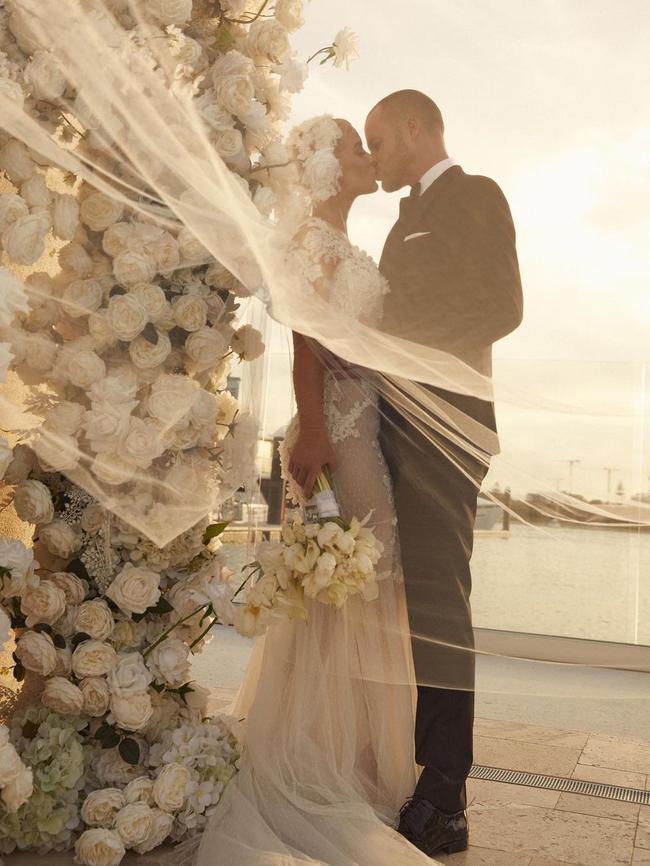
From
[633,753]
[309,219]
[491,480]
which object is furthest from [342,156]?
[633,753]

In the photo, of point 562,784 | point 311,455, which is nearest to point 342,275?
point 311,455

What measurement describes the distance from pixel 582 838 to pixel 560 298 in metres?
1.27

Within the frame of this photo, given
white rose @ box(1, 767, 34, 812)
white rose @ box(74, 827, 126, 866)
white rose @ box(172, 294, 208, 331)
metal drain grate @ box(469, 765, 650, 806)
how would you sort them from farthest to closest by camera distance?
1. metal drain grate @ box(469, 765, 650, 806)
2. white rose @ box(172, 294, 208, 331)
3. white rose @ box(74, 827, 126, 866)
4. white rose @ box(1, 767, 34, 812)

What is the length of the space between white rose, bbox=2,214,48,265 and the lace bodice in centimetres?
54

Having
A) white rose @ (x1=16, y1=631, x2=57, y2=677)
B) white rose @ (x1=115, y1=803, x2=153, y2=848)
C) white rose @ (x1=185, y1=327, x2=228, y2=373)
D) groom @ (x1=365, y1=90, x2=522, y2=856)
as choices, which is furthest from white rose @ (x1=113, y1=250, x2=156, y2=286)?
white rose @ (x1=115, y1=803, x2=153, y2=848)

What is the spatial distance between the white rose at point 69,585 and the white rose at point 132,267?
0.68m

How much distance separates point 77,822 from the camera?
90.9 inches

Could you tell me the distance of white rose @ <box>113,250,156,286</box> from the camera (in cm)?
231

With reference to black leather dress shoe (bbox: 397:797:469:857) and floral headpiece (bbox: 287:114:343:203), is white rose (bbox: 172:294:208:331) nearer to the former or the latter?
floral headpiece (bbox: 287:114:343:203)

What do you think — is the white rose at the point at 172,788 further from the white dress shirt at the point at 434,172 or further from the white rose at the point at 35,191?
the white dress shirt at the point at 434,172

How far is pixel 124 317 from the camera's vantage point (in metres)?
2.27

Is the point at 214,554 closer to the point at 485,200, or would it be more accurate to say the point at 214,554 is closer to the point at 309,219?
the point at 309,219

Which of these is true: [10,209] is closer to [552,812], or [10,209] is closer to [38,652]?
[38,652]

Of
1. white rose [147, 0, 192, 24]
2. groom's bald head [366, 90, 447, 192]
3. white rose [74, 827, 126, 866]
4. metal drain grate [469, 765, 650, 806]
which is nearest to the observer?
white rose [74, 827, 126, 866]
